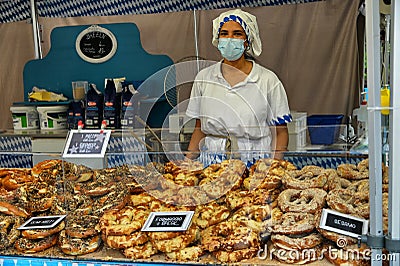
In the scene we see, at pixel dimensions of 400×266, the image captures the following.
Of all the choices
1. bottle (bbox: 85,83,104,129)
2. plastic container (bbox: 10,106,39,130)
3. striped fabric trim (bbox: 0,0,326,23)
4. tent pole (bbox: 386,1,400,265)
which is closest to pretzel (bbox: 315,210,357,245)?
tent pole (bbox: 386,1,400,265)

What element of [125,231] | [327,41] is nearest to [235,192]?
[125,231]

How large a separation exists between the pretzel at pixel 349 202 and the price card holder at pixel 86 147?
2.42ft

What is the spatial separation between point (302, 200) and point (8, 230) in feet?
3.15

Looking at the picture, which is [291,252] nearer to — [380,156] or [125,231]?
[380,156]

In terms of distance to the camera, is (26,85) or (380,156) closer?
(380,156)

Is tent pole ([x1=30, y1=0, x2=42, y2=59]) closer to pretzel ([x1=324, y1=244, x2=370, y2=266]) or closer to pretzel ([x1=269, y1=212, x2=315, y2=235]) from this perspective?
Result: pretzel ([x1=269, y1=212, x2=315, y2=235])

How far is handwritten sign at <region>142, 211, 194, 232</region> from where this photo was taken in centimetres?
136

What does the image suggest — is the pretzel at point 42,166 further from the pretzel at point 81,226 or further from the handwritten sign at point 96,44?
the handwritten sign at point 96,44

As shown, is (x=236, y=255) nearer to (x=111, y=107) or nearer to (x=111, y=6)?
(x=111, y=107)

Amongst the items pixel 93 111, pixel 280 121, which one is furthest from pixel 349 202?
pixel 93 111

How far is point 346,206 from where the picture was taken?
1368 millimetres

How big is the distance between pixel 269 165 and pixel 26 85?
355 cm

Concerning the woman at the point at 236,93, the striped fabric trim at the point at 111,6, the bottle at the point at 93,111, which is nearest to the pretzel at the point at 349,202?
the woman at the point at 236,93

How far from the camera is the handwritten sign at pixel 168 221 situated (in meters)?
1.36
